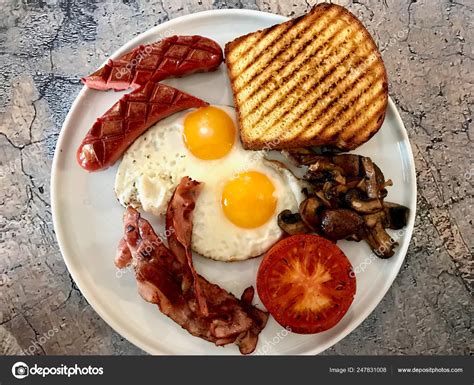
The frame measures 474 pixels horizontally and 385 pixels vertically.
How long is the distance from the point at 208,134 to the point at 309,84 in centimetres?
48

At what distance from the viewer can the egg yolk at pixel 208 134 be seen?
249 cm

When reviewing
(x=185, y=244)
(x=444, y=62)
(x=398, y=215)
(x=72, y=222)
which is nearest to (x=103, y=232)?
(x=72, y=222)

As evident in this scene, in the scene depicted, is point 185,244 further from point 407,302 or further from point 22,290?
point 407,302

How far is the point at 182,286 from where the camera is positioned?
2.45m

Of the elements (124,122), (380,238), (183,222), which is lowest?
(380,238)

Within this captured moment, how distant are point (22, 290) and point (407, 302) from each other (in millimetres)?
1765

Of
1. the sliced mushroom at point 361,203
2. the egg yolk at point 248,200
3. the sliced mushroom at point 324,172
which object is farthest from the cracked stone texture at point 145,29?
the egg yolk at point 248,200

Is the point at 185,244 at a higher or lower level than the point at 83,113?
lower

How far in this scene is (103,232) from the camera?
255 centimetres

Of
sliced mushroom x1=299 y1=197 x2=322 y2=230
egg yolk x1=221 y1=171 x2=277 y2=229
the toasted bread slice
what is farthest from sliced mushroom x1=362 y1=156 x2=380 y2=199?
egg yolk x1=221 y1=171 x2=277 y2=229

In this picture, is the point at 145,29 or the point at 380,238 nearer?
Result: the point at 380,238

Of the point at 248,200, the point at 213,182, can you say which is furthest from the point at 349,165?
the point at 213,182

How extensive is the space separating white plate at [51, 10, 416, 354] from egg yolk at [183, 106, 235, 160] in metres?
0.13

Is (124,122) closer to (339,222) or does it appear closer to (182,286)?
(182,286)
